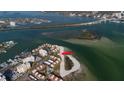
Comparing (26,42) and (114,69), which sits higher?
(26,42)

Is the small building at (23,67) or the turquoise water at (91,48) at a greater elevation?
the turquoise water at (91,48)

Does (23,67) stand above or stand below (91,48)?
below

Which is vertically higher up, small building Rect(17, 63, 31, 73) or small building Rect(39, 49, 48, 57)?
small building Rect(39, 49, 48, 57)

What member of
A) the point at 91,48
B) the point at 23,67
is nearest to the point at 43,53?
the point at 23,67

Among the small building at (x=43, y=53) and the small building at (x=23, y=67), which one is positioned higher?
the small building at (x=43, y=53)

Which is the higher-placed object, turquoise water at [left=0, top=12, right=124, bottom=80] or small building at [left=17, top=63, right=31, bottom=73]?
turquoise water at [left=0, top=12, right=124, bottom=80]

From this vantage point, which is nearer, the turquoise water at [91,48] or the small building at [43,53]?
the turquoise water at [91,48]

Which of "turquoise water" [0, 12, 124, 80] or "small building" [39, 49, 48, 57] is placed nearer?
"turquoise water" [0, 12, 124, 80]

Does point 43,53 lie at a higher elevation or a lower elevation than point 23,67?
higher

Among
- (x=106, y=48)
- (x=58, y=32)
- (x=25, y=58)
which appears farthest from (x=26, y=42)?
(x=106, y=48)

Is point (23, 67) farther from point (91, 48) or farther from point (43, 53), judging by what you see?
point (91, 48)
